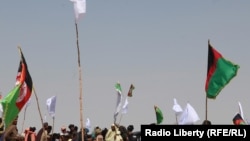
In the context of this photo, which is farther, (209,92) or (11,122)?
(209,92)

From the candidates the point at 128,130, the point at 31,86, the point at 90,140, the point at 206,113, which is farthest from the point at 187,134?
the point at 128,130

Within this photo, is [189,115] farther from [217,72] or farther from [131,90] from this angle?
[131,90]

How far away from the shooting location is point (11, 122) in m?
17.5

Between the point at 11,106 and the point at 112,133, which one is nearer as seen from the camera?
the point at 11,106

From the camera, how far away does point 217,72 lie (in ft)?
68.6

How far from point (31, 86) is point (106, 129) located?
19.8 ft

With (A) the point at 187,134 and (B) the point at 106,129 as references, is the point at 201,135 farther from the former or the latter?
(B) the point at 106,129

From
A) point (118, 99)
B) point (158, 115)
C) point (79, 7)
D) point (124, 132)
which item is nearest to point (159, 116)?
point (158, 115)

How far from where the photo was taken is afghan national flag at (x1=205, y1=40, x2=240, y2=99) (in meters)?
20.4

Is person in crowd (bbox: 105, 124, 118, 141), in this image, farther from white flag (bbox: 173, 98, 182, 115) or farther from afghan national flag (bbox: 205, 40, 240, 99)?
white flag (bbox: 173, 98, 182, 115)

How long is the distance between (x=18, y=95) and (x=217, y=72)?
6183 mm

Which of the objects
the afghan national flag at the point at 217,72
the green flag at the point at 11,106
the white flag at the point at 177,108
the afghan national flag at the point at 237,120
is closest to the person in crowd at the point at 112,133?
the afghan national flag at the point at 217,72

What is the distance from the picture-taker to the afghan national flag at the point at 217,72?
20438mm

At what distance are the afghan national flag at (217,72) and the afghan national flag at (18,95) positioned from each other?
5269 millimetres
